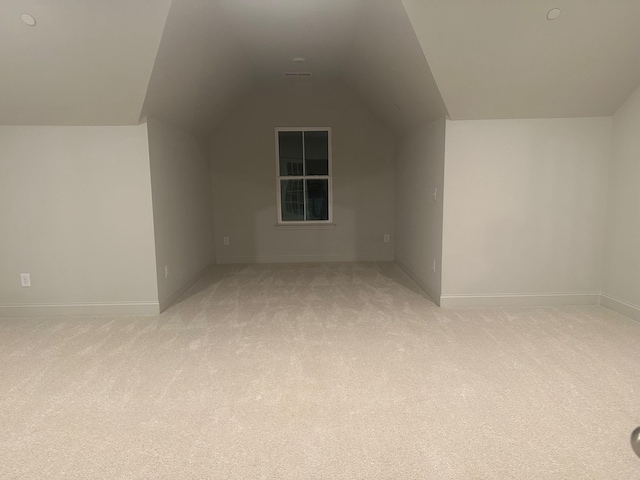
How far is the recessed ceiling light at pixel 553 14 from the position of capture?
253 cm

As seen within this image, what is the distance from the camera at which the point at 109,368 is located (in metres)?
2.53

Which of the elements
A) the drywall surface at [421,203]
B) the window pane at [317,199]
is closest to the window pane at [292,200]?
the window pane at [317,199]

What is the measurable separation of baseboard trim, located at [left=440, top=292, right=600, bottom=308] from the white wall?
6.9 inches

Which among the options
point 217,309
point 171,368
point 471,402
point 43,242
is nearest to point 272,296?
point 217,309

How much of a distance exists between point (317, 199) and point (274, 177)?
2.38 ft

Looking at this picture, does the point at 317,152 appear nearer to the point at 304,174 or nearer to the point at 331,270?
the point at 304,174

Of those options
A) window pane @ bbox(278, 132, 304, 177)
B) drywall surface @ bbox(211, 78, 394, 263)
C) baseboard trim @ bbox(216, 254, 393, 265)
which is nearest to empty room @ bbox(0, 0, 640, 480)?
drywall surface @ bbox(211, 78, 394, 263)

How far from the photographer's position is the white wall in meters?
3.28

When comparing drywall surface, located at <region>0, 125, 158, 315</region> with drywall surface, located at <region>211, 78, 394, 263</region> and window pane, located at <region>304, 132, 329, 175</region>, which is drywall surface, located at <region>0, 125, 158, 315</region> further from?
window pane, located at <region>304, 132, 329, 175</region>

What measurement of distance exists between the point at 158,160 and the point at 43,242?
1263 millimetres

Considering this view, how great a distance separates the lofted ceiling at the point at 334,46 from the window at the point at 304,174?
71.5 inches

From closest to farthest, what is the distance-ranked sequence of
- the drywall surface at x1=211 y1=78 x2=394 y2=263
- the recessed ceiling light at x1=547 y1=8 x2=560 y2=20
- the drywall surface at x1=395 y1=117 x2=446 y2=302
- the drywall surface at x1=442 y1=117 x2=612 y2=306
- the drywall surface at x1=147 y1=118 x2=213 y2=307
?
the recessed ceiling light at x1=547 y1=8 x2=560 y2=20 → the drywall surface at x1=442 y1=117 x2=612 y2=306 → the drywall surface at x1=147 y1=118 x2=213 y2=307 → the drywall surface at x1=395 y1=117 x2=446 y2=302 → the drywall surface at x1=211 y1=78 x2=394 y2=263

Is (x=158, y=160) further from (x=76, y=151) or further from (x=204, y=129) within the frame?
(x=204, y=129)

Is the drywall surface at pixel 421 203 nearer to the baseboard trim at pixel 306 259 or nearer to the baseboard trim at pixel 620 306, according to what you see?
the baseboard trim at pixel 306 259
